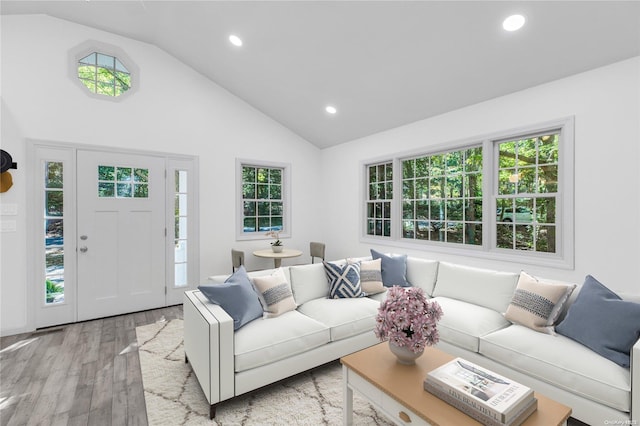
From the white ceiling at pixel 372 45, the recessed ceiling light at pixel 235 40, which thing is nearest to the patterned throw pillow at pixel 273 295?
the white ceiling at pixel 372 45

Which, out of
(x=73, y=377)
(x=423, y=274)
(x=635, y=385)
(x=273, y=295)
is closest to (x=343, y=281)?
(x=273, y=295)

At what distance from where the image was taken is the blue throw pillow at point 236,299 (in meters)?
2.38

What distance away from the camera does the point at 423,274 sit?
11.5 feet

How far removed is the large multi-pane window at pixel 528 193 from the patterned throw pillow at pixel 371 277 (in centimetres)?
149

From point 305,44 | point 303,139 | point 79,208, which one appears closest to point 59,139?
point 79,208

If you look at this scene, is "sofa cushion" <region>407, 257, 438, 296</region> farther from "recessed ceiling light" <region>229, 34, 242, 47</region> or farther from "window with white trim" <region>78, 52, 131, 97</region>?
"window with white trim" <region>78, 52, 131, 97</region>

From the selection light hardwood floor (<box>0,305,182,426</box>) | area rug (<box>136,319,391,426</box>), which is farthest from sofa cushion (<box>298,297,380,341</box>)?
light hardwood floor (<box>0,305,182,426</box>)

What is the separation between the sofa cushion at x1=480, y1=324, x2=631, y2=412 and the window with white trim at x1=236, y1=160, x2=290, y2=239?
394 centimetres

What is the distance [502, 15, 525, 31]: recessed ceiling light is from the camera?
258 cm

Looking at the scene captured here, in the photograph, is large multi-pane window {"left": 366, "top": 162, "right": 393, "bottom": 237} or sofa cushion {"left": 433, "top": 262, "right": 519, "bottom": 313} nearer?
sofa cushion {"left": 433, "top": 262, "right": 519, "bottom": 313}

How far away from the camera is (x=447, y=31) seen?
2908 millimetres

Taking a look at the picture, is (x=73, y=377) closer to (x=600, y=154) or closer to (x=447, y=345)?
(x=447, y=345)

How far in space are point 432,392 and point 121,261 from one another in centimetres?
416

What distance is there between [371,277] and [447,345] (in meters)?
1.02
